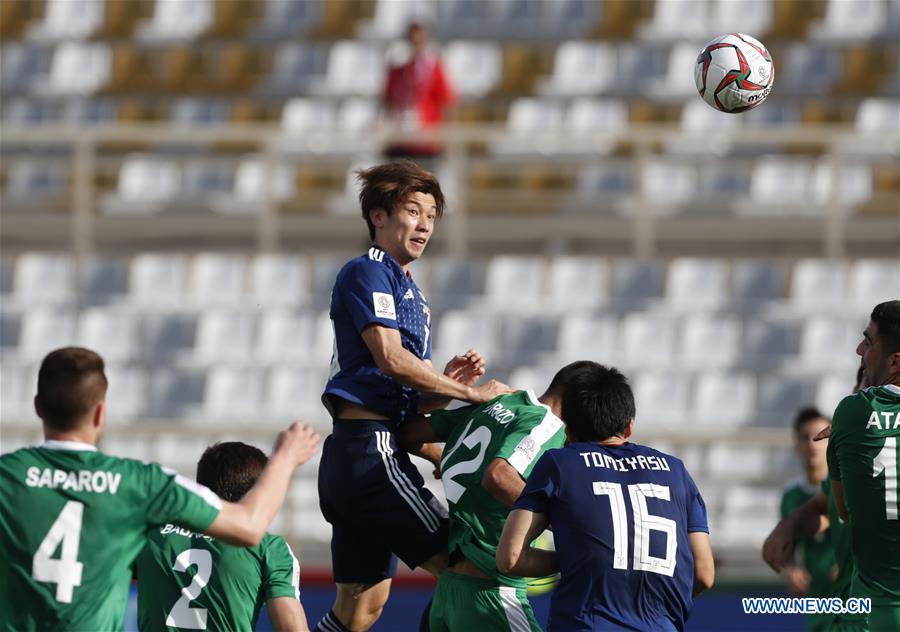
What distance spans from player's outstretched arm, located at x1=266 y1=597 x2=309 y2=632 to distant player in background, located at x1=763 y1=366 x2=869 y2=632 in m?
2.11

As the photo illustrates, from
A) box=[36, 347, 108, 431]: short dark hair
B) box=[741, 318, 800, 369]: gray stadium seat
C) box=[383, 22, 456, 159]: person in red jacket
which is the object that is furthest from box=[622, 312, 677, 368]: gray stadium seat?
box=[36, 347, 108, 431]: short dark hair

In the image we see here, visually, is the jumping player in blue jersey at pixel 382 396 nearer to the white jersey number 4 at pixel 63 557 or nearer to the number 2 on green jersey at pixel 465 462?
the number 2 on green jersey at pixel 465 462

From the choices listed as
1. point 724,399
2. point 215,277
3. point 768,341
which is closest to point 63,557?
point 724,399

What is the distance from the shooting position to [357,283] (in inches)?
225

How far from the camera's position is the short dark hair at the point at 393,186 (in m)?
5.80

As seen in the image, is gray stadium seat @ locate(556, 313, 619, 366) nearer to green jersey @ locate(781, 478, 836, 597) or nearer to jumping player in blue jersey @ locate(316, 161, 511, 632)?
green jersey @ locate(781, 478, 836, 597)

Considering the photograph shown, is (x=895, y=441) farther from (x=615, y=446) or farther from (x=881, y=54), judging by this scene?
(x=881, y=54)

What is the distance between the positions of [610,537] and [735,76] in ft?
11.5

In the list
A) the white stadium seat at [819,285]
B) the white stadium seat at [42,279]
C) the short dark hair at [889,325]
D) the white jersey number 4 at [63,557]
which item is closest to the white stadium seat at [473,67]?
the white stadium seat at [819,285]

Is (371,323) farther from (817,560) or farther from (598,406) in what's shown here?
(817,560)

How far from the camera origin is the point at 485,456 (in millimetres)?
5320

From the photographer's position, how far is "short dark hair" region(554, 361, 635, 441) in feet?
16.5

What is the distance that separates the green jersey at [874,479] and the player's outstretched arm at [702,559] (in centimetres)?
63

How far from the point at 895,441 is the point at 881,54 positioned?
40.9ft
